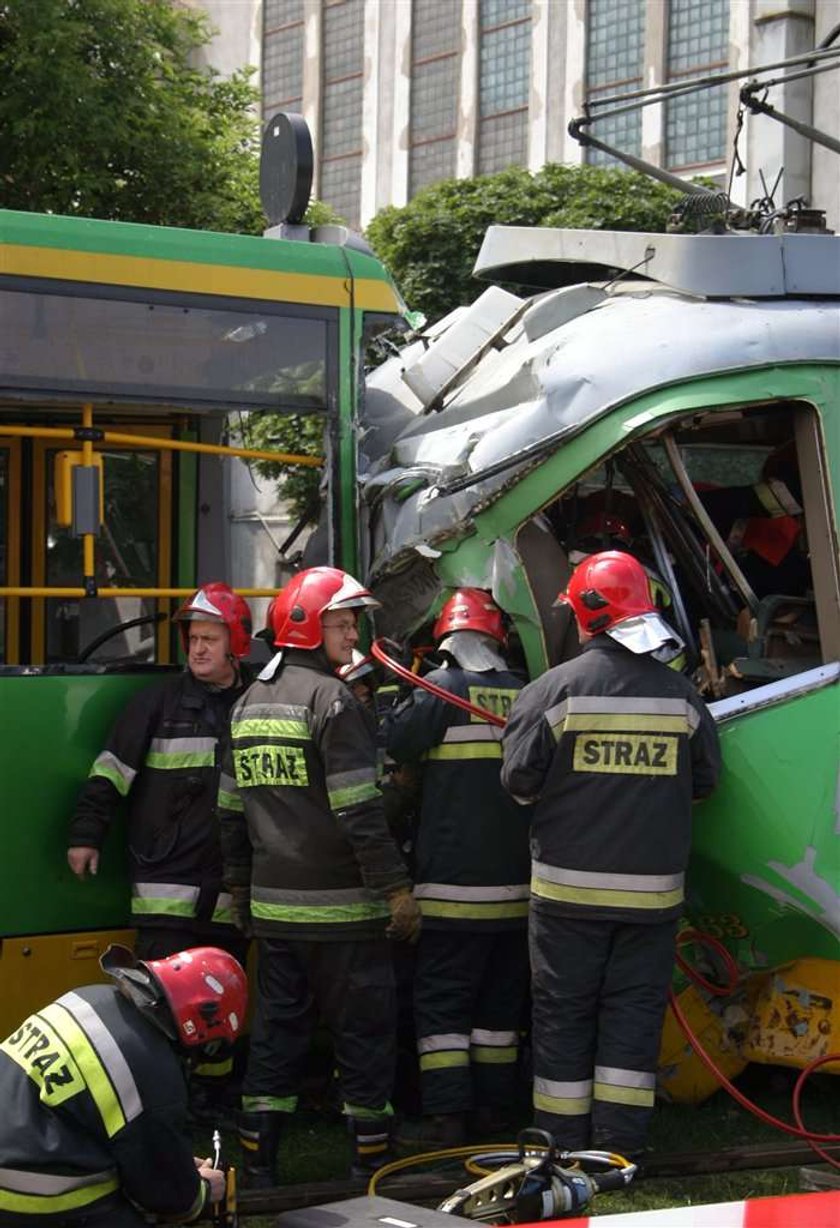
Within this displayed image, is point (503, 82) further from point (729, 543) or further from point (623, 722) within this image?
point (623, 722)

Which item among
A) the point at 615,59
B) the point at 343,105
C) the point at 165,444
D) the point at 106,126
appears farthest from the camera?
the point at 343,105

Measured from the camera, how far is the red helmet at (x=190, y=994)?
13.2ft

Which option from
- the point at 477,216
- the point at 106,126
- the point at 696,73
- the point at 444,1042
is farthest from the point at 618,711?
the point at 696,73

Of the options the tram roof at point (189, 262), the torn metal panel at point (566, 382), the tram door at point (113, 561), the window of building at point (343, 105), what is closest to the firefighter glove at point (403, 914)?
the torn metal panel at point (566, 382)

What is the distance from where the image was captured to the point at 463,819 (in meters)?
6.00

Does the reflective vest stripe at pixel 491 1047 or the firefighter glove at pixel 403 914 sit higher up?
the firefighter glove at pixel 403 914

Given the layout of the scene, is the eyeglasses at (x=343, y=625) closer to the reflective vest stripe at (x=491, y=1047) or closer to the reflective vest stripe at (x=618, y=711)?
the reflective vest stripe at (x=618, y=711)

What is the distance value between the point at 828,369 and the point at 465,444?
1.27 m

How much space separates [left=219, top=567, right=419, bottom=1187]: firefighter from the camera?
18.2 ft

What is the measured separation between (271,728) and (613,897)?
3.85 feet

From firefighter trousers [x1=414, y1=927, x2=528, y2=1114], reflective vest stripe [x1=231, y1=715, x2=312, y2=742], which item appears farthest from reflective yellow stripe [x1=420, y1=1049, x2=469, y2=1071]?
reflective vest stripe [x1=231, y1=715, x2=312, y2=742]

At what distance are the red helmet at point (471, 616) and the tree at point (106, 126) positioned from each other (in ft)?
24.6

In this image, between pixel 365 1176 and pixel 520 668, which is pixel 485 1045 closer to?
pixel 365 1176

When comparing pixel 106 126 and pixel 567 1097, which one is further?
pixel 106 126
